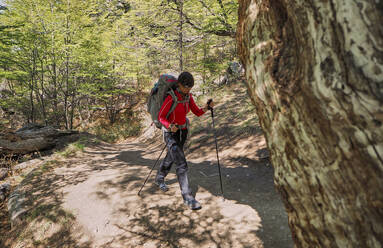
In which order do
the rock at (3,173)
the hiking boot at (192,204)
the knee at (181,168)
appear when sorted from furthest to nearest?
the rock at (3,173)
the knee at (181,168)
the hiking boot at (192,204)

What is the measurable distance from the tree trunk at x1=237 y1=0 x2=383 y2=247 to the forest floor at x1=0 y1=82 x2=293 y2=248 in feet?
5.91

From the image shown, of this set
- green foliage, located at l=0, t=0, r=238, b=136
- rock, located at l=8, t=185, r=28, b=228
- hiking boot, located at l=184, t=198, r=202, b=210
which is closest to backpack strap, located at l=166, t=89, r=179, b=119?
hiking boot, located at l=184, t=198, r=202, b=210

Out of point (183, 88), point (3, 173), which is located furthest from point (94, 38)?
point (183, 88)

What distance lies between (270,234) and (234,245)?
510 mm

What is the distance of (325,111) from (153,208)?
3.49 metres

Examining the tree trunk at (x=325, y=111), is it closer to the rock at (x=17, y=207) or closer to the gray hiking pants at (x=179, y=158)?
the gray hiking pants at (x=179, y=158)

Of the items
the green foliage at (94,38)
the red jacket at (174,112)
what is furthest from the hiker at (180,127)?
the green foliage at (94,38)

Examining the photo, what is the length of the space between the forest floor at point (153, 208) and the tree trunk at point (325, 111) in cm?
180

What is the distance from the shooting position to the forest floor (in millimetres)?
3084

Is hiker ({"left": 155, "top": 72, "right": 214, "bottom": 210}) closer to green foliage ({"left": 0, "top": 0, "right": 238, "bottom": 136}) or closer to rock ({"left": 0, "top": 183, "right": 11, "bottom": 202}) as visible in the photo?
green foliage ({"left": 0, "top": 0, "right": 238, "bottom": 136})

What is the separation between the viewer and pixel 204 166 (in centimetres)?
638

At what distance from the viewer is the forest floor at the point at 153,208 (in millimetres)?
3084

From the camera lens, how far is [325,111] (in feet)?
3.51

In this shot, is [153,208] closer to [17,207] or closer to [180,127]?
[180,127]
